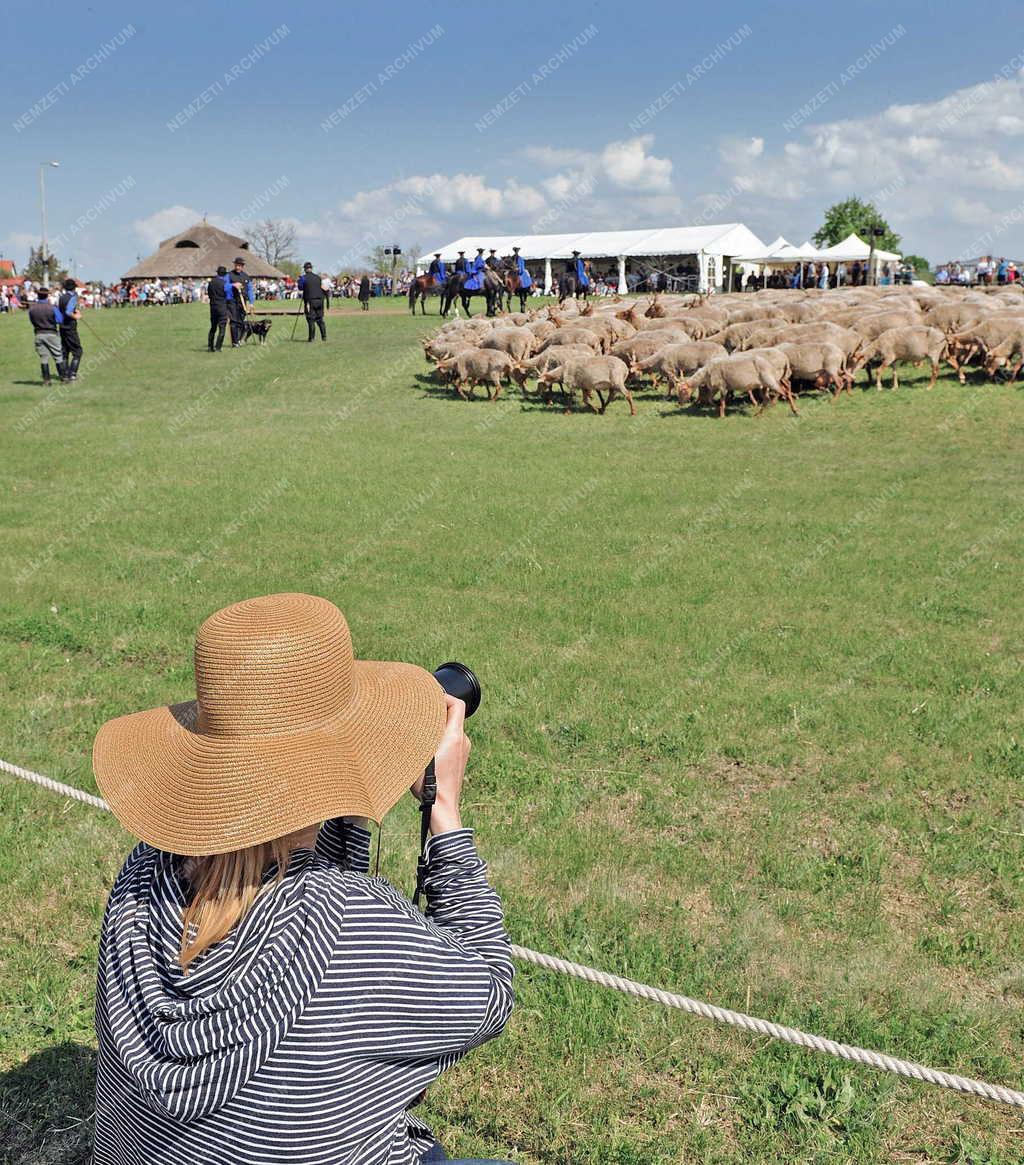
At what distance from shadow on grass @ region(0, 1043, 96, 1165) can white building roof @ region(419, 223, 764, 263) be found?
5273 cm

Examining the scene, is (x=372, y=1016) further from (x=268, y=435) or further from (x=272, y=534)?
(x=268, y=435)

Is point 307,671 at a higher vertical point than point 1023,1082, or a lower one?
higher

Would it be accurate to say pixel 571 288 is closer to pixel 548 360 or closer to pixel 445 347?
pixel 445 347

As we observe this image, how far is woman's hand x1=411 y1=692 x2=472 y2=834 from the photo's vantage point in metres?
2.36

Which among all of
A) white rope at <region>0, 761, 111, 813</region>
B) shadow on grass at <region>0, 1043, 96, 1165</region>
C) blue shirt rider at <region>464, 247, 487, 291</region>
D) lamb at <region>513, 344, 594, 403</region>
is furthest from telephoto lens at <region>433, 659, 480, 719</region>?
blue shirt rider at <region>464, 247, 487, 291</region>

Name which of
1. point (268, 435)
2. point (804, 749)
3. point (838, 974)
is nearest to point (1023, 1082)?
point (838, 974)

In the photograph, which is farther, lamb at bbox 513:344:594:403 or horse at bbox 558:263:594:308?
horse at bbox 558:263:594:308

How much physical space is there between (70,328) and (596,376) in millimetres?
12344

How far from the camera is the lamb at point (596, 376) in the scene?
64.5ft

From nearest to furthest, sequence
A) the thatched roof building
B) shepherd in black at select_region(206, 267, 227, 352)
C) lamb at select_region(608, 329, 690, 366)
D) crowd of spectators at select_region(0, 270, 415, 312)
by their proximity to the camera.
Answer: lamb at select_region(608, 329, 690, 366) < shepherd in black at select_region(206, 267, 227, 352) < crowd of spectators at select_region(0, 270, 415, 312) < the thatched roof building

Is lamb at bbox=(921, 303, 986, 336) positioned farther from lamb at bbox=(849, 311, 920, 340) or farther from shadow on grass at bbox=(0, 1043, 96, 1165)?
shadow on grass at bbox=(0, 1043, 96, 1165)

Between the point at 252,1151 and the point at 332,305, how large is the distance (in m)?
55.5

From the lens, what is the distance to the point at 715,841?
5.32 metres

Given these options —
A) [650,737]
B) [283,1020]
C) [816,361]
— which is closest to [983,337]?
[816,361]
